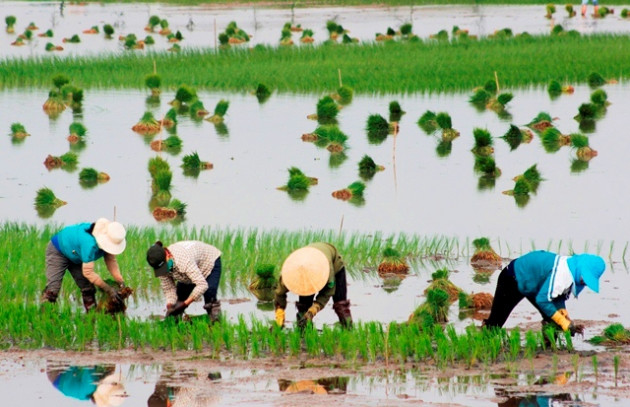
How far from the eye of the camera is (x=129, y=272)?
39.9ft

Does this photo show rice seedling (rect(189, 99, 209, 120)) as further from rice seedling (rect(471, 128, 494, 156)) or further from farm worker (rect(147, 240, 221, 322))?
farm worker (rect(147, 240, 221, 322))

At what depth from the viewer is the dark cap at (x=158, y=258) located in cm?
939

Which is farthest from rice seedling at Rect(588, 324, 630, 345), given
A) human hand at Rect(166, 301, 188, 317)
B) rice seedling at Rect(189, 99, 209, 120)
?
rice seedling at Rect(189, 99, 209, 120)

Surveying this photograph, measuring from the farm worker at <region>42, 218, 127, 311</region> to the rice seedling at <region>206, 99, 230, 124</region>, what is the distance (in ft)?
45.7

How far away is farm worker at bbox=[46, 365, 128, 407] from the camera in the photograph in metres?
8.74

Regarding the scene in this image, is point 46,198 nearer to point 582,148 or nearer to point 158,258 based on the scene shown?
point 158,258

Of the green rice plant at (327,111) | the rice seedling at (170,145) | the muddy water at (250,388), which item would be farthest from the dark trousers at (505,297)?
the green rice plant at (327,111)

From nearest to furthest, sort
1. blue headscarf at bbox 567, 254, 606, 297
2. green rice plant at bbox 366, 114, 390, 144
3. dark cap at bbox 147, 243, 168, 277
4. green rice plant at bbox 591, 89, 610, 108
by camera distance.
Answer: blue headscarf at bbox 567, 254, 606, 297 < dark cap at bbox 147, 243, 168, 277 < green rice plant at bbox 366, 114, 390, 144 < green rice plant at bbox 591, 89, 610, 108

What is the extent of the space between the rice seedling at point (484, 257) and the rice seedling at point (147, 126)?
37.0 feet

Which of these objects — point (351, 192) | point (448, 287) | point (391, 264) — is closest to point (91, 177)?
point (351, 192)

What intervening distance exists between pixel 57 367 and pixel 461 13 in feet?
127

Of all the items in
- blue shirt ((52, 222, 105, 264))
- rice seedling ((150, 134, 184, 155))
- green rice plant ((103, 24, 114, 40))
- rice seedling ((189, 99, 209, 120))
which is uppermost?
green rice plant ((103, 24, 114, 40))

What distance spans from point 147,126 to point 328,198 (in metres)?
6.90

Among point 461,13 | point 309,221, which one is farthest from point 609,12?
point 309,221
